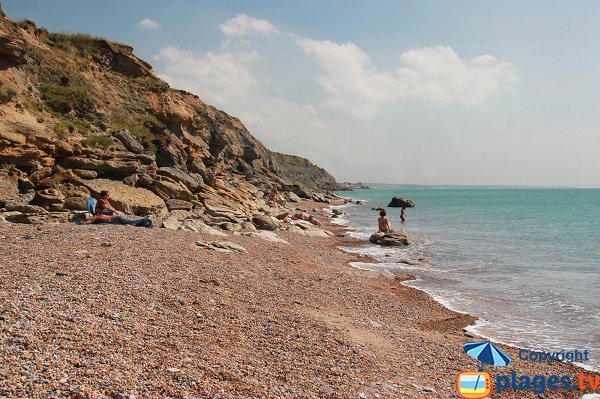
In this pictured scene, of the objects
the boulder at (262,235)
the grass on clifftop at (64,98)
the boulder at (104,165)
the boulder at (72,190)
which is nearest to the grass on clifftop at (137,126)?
the grass on clifftop at (64,98)

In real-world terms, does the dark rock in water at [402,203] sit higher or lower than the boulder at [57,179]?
lower

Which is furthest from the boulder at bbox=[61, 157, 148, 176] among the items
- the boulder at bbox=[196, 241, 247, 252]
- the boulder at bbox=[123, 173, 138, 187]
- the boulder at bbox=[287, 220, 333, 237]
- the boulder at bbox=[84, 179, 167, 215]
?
the boulder at bbox=[196, 241, 247, 252]

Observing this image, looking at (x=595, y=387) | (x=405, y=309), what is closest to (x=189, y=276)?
(x=405, y=309)

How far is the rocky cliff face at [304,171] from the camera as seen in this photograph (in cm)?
12762

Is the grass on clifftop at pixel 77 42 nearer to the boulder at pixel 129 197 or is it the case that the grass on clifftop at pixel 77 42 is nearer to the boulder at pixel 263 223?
the boulder at pixel 129 197

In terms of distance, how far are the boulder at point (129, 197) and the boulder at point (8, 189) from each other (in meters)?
2.98

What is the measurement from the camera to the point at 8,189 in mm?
18438

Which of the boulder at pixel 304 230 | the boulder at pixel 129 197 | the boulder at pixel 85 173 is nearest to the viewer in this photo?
the boulder at pixel 129 197

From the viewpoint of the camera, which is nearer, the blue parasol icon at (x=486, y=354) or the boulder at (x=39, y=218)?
the blue parasol icon at (x=486, y=354)

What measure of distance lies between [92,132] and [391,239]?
20009mm

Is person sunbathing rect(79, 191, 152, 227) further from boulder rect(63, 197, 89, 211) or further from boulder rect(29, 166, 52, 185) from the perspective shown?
boulder rect(29, 166, 52, 185)

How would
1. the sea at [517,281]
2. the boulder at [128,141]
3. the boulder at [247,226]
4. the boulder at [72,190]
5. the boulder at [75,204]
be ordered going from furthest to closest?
the boulder at [128,141] → the boulder at [247,226] → the boulder at [72,190] → the boulder at [75,204] → the sea at [517,281]

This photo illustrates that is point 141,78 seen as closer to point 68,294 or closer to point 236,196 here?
point 236,196

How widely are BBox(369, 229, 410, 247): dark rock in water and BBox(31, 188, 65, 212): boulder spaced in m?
17.3
